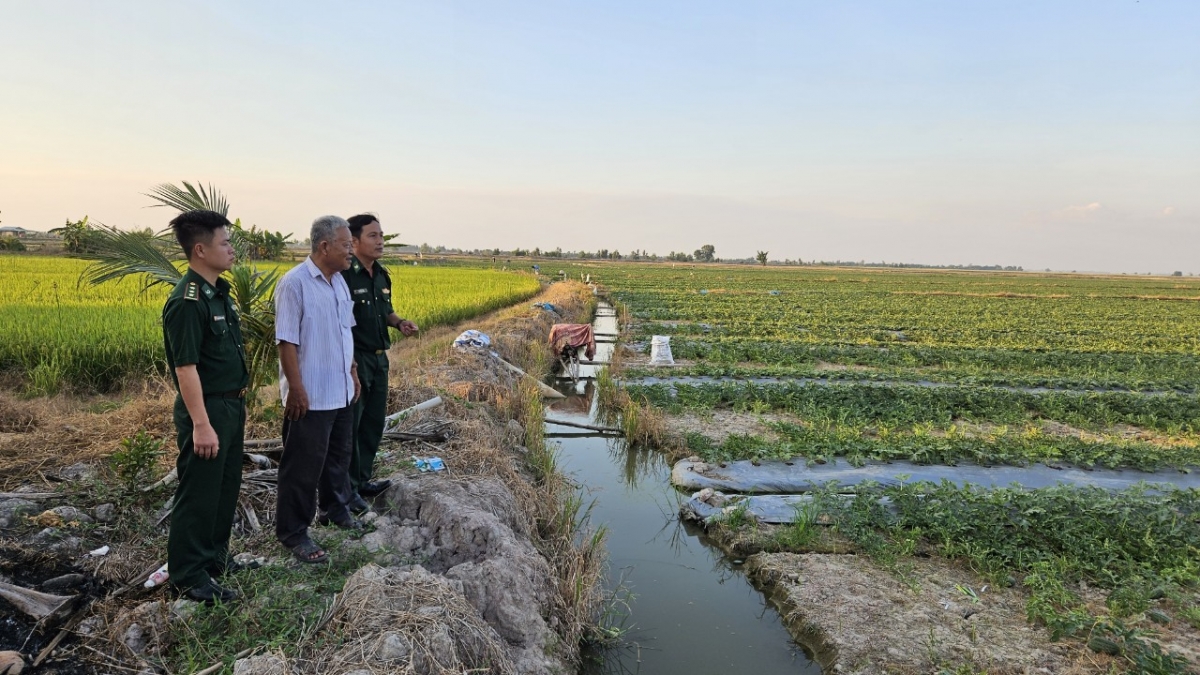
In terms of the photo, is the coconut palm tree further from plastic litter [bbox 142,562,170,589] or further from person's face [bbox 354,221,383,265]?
plastic litter [bbox 142,562,170,589]

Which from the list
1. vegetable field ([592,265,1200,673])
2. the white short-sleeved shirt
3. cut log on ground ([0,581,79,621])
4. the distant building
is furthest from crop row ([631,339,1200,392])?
the distant building

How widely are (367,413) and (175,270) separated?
1.90m

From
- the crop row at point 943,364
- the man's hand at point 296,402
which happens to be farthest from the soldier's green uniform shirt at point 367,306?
the crop row at point 943,364

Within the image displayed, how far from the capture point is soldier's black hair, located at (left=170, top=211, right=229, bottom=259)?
250 cm

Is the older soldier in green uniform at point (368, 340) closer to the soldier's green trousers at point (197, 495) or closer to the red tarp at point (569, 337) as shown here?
the soldier's green trousers at point (197, 495)

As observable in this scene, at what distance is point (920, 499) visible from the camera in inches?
191

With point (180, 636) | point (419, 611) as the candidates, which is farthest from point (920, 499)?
point (180, 636)

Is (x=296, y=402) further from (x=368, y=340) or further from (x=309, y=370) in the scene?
(x=368, y=340)

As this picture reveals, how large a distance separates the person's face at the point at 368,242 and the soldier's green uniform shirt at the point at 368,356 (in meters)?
0.07

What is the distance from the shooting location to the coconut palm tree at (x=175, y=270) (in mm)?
4113

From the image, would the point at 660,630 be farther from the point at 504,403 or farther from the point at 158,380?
the point at 158,380

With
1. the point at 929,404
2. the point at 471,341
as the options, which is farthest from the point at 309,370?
the point at 929,404

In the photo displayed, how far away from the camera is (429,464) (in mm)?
4391

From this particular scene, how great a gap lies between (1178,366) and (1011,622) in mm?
12810
